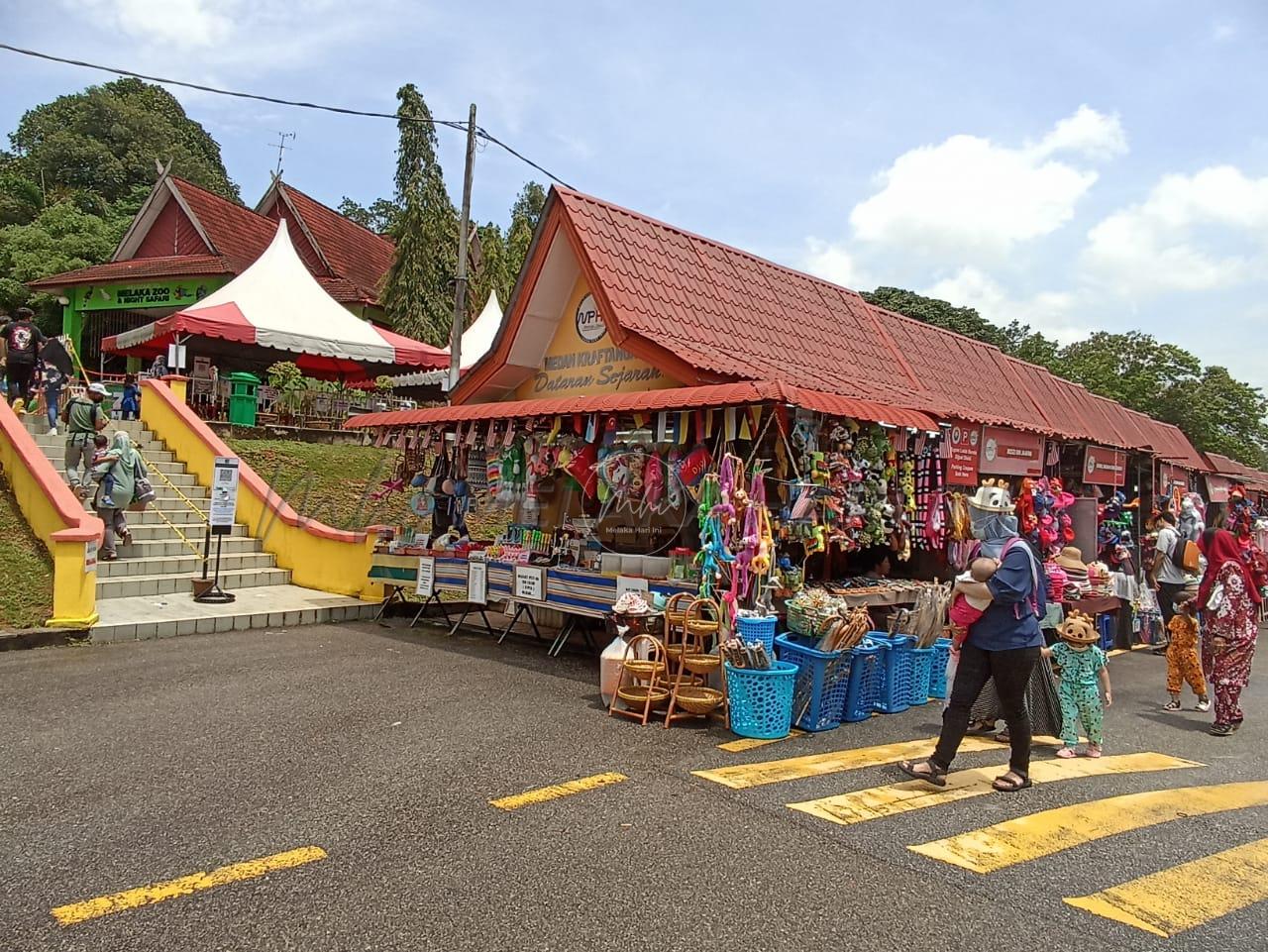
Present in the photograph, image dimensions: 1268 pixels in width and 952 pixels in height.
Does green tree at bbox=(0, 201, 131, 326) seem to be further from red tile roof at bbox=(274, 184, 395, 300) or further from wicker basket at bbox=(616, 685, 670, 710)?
wicker basket at bbox=(616, 685, 670, 710)

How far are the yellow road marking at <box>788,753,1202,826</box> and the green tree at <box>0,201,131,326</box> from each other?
32491 mm

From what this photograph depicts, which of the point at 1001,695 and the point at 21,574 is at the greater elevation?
the point at 1001,695

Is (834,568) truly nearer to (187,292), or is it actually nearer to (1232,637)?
(1232,637)

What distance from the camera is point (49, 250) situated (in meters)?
30.3

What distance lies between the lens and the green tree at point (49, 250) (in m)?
29.3

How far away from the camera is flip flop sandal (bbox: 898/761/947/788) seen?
530 centimetres

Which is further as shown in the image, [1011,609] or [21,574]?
[21,574]

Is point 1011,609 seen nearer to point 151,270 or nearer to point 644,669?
point 644,669

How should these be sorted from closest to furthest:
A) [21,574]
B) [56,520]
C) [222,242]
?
[21,574]
[56,520]
[222,242]

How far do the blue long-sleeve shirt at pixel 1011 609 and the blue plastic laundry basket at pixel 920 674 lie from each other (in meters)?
2.03

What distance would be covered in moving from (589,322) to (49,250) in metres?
28.8

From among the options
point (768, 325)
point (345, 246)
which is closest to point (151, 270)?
point (345, 246)

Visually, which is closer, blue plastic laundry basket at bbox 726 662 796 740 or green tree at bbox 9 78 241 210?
blue plastic laundry basket at bbox 726 662 796 740

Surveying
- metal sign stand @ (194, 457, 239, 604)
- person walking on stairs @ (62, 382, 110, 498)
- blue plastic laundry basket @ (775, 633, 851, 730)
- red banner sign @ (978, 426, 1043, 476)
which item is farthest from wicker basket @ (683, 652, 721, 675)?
person walking on stairs @ (62, 382, 110, 498)
